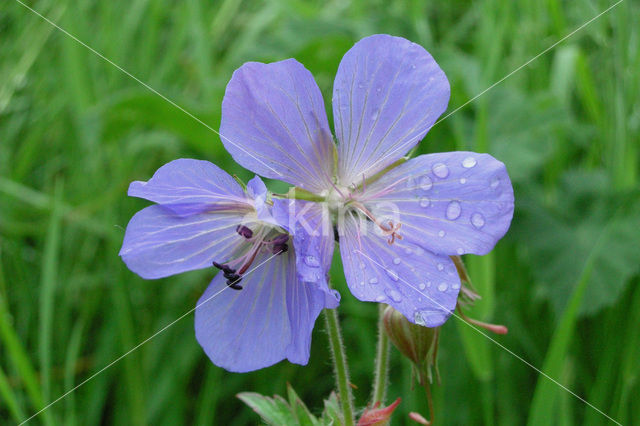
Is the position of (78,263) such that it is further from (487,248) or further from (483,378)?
(487,248)

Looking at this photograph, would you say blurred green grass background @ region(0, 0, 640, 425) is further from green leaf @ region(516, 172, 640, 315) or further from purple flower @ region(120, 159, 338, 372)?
purple flower @ region(120, 159, 338, 372)

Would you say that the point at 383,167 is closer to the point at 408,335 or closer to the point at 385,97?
the point at 385,97

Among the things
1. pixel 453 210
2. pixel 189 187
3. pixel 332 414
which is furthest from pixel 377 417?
pixel 189 187

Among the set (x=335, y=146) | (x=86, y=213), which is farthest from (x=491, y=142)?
(x=86, y=213)

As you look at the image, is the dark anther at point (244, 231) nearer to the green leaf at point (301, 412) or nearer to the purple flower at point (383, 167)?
the purple flower at point (383, 167)

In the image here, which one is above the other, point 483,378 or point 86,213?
point 86,213

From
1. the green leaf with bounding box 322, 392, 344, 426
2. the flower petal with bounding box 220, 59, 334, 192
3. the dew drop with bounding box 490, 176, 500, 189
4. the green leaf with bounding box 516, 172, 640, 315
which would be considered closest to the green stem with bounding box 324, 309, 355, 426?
the green leaf with bounding box 322, 392, 344, 426
